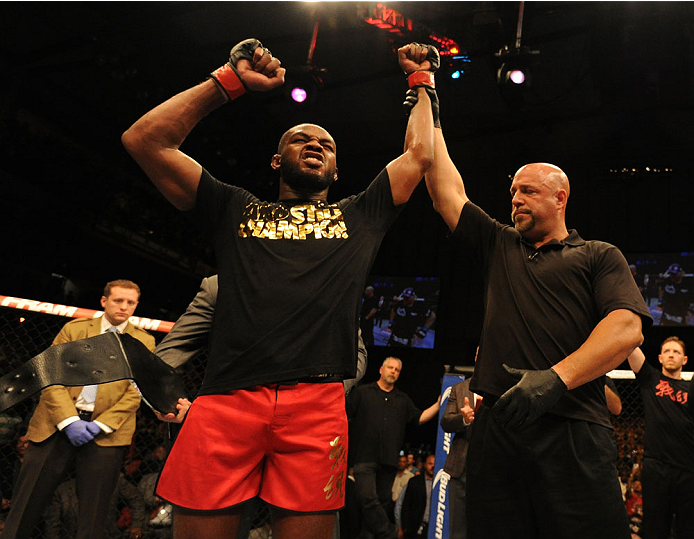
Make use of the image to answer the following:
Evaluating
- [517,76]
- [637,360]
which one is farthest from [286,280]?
[517,76]

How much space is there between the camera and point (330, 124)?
10617 mm

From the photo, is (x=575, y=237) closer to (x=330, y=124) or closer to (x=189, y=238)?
(x=330, y=124)

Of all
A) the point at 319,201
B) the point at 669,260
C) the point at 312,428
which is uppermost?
the point at 669,260

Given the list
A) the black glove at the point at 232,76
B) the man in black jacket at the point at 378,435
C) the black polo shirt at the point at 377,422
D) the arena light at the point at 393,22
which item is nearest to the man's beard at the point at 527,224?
the black glove at the point at 232,76

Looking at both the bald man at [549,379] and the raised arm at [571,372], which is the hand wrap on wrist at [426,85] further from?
the raised arm at [571,372]

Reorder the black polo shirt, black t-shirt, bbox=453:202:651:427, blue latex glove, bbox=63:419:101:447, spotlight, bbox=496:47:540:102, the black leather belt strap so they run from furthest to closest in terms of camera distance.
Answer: spotlight, bbox=496:47:540:102
the black polo shirt
blue latex glove, bbox=63:419:101:447
black t-shirt, bbox=453:202:651:427
the black leather belt strap

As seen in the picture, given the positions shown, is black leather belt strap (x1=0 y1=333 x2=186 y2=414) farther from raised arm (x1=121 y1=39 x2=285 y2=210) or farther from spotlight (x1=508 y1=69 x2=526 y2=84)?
spotlight (x1=508 y1=69 x2=526 y2=84)

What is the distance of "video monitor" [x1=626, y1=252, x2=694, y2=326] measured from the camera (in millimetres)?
8867

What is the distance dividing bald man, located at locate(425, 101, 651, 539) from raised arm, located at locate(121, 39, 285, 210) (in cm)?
102

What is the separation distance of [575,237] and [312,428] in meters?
1.15

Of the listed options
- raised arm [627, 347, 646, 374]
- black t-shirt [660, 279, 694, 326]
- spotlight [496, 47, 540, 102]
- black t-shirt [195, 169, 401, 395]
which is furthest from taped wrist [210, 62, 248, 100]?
black t-shirt [660, 279, 694, 326]

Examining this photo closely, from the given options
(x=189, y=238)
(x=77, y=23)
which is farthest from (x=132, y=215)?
(x=77, y=23)

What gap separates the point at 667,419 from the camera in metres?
4.32

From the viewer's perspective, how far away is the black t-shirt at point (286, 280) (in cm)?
165
